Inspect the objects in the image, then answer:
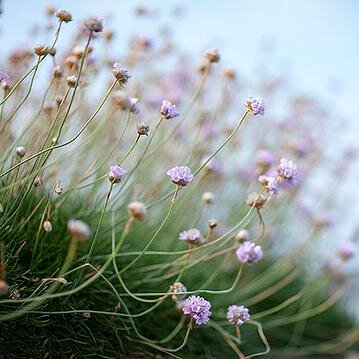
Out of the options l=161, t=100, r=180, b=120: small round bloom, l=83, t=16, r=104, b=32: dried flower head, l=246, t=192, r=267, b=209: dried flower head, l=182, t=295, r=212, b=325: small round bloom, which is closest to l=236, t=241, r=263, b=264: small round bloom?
l=246, t=192, r=267, b=209: dried flower head

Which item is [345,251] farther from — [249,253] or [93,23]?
[93,23]

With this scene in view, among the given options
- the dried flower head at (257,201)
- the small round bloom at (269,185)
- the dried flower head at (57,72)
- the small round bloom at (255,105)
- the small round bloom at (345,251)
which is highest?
the small round bloom at (255,105)

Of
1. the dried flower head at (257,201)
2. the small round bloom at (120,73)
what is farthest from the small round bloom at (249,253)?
the small round bloom at (120,73)

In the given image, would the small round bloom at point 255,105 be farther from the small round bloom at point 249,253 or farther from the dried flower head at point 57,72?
the dried flower head at point 57,72

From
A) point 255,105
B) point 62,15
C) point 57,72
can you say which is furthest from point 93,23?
point 255,105

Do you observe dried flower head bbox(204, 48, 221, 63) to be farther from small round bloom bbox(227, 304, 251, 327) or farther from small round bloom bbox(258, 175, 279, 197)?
small round bloom bbox(227, 304, 251, 327)

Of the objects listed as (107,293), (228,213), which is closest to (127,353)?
(107,293)

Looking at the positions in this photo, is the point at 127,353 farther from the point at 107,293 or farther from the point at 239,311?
the point at 239,311

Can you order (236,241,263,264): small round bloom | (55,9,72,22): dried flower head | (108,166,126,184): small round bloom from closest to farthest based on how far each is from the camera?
(108,166,126,184): small round bloom, (55,9,72,22): dried flower head, (236,241,263,264): small round bloom
